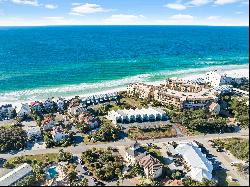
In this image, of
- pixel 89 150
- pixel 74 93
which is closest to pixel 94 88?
pixel 74 93

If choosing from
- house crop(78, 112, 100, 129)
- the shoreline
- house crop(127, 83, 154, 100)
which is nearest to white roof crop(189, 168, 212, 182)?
house crop(78, 112, 100, 129)

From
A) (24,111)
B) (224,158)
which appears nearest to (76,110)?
(24,111)

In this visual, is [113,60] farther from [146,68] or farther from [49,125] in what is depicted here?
[49,125]

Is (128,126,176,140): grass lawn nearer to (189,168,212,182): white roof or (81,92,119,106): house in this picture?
(189,168,212,182): white roof

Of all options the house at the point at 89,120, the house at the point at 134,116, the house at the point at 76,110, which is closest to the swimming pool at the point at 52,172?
the house at the point at 89,120

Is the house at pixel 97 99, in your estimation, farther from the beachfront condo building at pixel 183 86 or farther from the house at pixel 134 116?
the beachfront condo building at pixel 183 86
